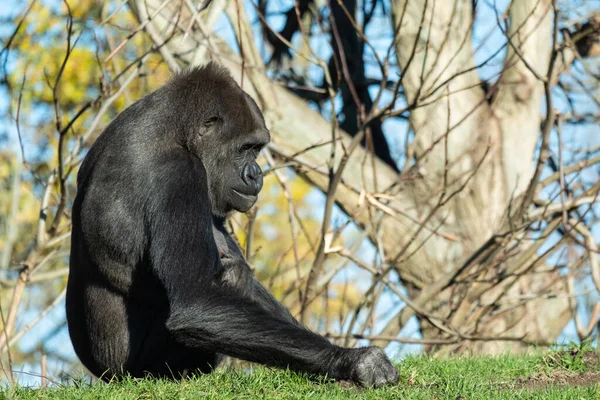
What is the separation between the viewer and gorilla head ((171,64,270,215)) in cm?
514

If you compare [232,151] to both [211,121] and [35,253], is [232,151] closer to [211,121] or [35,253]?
[211,121]

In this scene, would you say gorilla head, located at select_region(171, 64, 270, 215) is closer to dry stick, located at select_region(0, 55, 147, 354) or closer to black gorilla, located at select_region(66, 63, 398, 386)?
black gorilla, located at select_region(66, 63, 398, 386)

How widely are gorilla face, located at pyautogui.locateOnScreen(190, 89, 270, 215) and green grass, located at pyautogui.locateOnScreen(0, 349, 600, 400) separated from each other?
1.17 metres

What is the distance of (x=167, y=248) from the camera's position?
4.44 meters

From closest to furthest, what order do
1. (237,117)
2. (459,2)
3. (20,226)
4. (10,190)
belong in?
(237,117) < (459,2) < (10,190) < (20,226)

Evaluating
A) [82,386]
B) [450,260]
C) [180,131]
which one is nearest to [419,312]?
[450,260]

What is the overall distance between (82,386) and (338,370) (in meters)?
1.35

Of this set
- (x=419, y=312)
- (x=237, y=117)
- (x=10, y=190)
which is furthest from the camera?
(x=10, y=190)

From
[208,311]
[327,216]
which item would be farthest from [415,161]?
[208,311]

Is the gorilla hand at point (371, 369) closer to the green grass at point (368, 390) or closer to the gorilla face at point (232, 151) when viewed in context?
the green grass at point (368, 390)

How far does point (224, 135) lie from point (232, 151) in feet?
0.39

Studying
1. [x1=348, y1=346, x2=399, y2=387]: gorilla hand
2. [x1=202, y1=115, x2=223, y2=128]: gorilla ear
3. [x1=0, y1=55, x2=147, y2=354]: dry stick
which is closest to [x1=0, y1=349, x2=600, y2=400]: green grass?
[x1=348, y1=346, x2=399, y2=387]: gorilla hand

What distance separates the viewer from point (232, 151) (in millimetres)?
5254

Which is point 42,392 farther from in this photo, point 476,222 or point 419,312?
point 476,222
